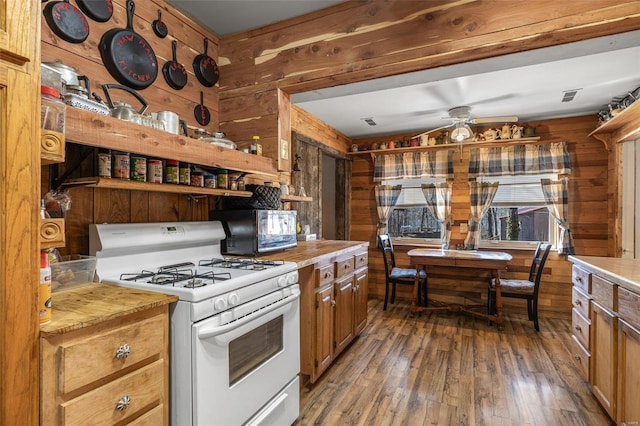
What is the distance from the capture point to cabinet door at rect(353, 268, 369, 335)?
311 cm

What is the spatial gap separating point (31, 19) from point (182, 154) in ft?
2.55

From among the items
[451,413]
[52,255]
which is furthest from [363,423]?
[52,255]

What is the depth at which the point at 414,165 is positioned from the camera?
15.6 feet

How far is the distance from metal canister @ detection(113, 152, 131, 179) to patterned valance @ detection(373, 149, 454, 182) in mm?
3915

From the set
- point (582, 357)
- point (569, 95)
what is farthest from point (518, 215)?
point (582, 357)

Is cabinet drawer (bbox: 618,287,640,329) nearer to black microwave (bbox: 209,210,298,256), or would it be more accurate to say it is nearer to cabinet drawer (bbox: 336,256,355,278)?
cabinet drawer (bbox: 336,256,355,278)

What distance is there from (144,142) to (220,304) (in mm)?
830

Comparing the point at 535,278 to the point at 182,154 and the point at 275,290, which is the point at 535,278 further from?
the point at 182,154

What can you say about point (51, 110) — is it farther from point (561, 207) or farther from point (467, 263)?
point (561, 207)

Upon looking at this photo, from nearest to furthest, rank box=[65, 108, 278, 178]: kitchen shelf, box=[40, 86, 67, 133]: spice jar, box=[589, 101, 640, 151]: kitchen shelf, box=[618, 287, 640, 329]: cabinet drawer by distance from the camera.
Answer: box=[40, 86, 67, 133]: spice jar, box=[65, 108, 278, 178]: kitchen shelf, box=[618, 287, 640, 329]: cabinet drawer, box=[589, 101, 640, 151]: kitchen shelf

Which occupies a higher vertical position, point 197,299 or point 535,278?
point 197,299

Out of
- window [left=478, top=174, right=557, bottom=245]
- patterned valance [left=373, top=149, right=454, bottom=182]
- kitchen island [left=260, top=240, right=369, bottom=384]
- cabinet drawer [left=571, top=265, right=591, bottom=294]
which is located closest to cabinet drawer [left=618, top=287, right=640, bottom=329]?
cabinet drawer [left=571, top=265, right=591, bottom=294]

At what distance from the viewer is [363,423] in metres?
1.98

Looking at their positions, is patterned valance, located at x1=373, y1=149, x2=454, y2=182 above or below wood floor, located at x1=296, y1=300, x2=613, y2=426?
above
